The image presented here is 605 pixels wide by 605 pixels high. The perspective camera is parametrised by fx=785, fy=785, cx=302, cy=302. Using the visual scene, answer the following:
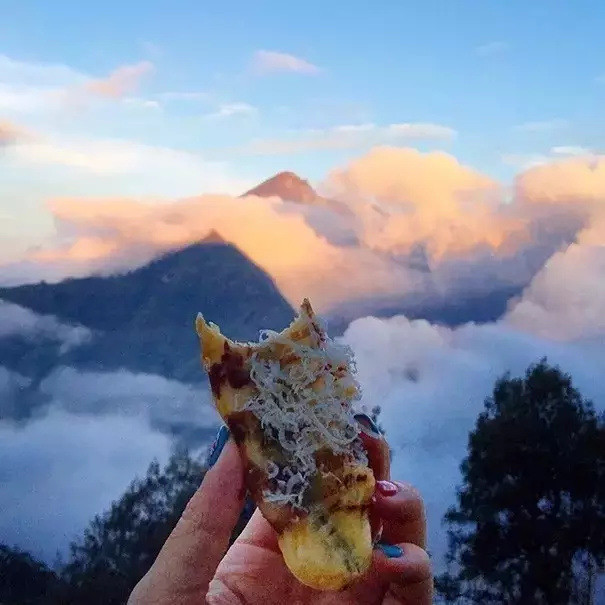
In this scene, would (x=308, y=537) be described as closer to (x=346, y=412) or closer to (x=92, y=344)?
(x=346, y=412)

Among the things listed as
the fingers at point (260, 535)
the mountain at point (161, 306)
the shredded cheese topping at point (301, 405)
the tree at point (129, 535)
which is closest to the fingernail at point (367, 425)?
the shredded cheese topping at point (301, 405)

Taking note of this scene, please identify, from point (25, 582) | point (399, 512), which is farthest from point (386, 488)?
point (25, 582)

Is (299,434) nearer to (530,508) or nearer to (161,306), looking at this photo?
(530,508)

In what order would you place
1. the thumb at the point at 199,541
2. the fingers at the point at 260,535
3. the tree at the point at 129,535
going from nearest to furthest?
1. the thumb at the point at 199,541
2. the fingers at the point at 260,535
3. the tree at the point at 129,535

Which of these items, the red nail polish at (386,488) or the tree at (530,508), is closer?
the red nail polish at (386,488)

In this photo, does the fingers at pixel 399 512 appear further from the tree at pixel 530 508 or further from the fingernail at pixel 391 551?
the tree at pixel 530 508

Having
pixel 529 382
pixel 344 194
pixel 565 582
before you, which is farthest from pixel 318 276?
pixel 565 582

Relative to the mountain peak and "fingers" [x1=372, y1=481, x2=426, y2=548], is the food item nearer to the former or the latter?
"fingers" [x1=372, y1=481, x2=426, y2=548]
